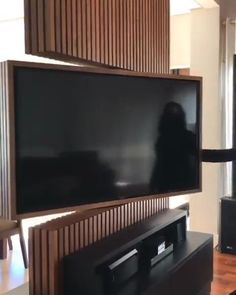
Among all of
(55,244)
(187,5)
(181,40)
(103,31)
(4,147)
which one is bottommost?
(55,244)

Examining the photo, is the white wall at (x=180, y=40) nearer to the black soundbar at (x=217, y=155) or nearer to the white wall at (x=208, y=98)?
the white wall at (x=208, y=98)

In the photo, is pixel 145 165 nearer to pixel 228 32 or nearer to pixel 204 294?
pixel 204 294

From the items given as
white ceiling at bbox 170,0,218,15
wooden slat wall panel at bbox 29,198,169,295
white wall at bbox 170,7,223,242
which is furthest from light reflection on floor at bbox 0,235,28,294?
white ceiling at bbox 170,0,218,15

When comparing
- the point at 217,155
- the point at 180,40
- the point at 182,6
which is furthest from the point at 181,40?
the point at 217,155

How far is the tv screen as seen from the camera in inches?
76.6

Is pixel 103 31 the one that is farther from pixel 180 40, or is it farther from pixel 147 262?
pixel 180 40

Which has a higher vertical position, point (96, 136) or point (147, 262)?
point (96, 136)

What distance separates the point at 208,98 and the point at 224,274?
1843 millimetres

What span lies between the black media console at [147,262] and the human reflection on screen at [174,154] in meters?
0.30

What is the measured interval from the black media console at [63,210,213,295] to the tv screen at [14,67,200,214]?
28 cm

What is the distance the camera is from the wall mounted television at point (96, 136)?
1.92 meters

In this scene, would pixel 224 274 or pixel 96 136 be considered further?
pixel 224 274

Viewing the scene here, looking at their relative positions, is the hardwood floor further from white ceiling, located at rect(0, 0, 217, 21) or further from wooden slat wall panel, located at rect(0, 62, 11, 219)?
white ceiling, located at rect(0, 0, 217, 21)

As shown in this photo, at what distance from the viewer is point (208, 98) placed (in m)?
4.48
